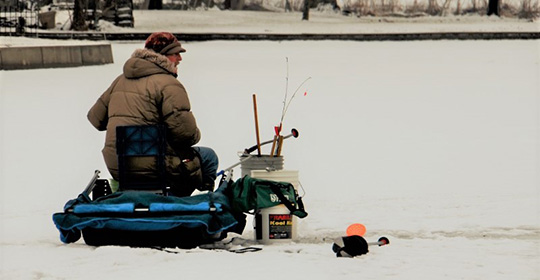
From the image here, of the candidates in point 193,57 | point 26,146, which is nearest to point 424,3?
point 193,57

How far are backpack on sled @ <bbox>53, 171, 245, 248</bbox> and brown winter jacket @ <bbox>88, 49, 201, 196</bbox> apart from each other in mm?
374

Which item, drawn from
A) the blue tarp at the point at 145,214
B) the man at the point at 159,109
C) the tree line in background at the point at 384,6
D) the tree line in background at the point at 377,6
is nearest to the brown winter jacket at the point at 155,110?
the man at the point at 159,109

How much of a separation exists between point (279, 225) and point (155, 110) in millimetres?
915

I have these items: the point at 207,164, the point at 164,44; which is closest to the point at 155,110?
the point at 164,44

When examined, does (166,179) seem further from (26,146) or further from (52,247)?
(26,146)

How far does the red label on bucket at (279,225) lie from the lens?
251 inches

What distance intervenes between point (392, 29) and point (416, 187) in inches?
1039

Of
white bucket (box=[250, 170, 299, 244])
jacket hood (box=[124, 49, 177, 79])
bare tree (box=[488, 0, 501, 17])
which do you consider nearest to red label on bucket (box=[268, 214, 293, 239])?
white bucket (box=[250, 170, 299, 244])

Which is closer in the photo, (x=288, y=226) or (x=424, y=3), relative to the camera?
(x=288, y=226)

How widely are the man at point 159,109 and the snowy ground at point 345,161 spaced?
20.6 inches

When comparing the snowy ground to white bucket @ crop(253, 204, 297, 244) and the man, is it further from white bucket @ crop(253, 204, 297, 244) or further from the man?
the man

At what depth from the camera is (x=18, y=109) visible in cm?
1389

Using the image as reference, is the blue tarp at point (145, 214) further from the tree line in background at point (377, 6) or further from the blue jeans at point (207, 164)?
the tree line in background at point (377, 6)

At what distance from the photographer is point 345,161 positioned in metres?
10.1
